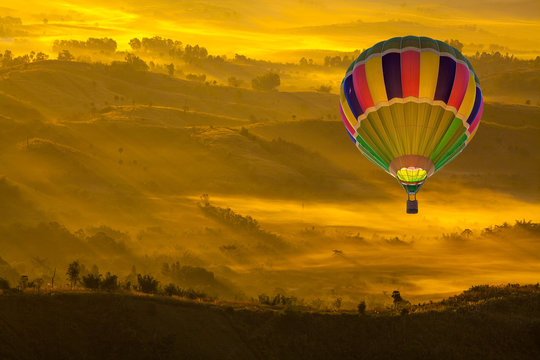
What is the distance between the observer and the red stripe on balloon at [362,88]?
119 ft

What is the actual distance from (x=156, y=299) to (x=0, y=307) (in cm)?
466

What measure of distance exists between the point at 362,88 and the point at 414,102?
2.37 meters

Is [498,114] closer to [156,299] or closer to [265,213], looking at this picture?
[265,213]

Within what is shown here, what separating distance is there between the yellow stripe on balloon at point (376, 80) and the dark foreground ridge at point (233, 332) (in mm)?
11556

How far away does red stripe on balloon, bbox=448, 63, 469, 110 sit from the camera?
35.5 metres

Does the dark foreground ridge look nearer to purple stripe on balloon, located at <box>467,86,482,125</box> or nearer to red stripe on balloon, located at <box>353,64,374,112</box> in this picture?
purple stripe on balloon, located at <box>467,86,482,125</box>

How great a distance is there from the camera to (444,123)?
117 ft

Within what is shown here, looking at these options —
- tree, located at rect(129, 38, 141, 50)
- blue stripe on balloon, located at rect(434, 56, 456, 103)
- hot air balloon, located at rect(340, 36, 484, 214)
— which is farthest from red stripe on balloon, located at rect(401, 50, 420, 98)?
tree, located at rect(129, 38, 141, 50)

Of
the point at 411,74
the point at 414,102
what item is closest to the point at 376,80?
the point at 411,74

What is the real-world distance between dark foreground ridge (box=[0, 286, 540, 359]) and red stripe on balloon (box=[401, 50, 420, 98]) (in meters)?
11.3

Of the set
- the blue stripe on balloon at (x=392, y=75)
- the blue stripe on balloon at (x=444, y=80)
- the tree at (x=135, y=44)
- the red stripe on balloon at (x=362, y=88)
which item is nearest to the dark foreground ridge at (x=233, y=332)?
the blue stripe on balloon at (x=444, y=80)

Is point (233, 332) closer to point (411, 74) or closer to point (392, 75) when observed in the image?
point (392, 75)

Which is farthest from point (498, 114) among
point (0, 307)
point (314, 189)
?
point (0, 307)

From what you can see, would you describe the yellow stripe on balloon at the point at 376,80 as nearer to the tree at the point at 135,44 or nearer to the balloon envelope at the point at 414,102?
the balloon envelope at the point at 414,102
